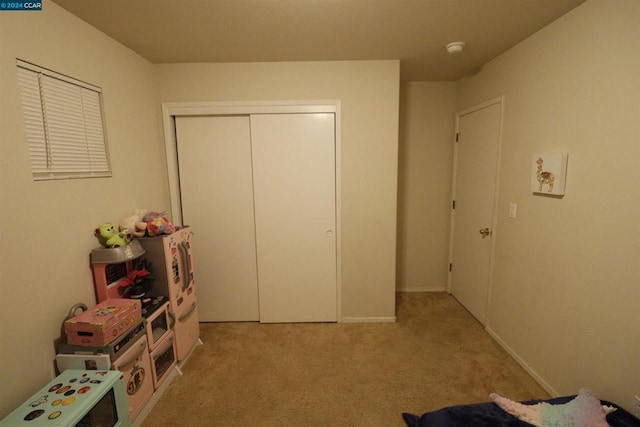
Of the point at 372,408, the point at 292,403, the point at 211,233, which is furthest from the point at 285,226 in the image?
the point at 372,408

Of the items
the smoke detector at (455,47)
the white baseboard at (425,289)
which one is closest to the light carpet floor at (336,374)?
the white baseboard at (425,289)

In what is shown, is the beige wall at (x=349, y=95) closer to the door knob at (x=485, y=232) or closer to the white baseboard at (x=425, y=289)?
the door knob at (x=485, y=232)

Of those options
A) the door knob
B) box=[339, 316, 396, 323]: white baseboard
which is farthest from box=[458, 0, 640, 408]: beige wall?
box=[339, 316, 396, 323]: white baseboard

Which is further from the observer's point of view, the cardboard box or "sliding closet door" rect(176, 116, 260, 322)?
"sliding closet door" rect(176, 116, 260, 322)

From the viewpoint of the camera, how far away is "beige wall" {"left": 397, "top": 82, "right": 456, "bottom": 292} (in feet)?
10.2

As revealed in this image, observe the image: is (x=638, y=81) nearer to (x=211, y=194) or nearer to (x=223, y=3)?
(x=223, y=3)

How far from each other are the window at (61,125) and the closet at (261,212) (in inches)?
30.4

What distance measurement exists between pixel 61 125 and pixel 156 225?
0.78 metres

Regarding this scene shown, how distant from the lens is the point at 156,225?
200 cm

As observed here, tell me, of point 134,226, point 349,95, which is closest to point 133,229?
point 134,226

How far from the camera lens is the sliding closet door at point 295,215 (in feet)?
8.18

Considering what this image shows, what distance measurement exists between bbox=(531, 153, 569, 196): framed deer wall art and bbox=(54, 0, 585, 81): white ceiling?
0.86 m

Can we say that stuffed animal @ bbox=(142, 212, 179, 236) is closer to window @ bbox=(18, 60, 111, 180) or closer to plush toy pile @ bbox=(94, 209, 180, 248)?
plush toy pile @ bbox=(94, 209, 180, 248)

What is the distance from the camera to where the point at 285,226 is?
8.58ft
